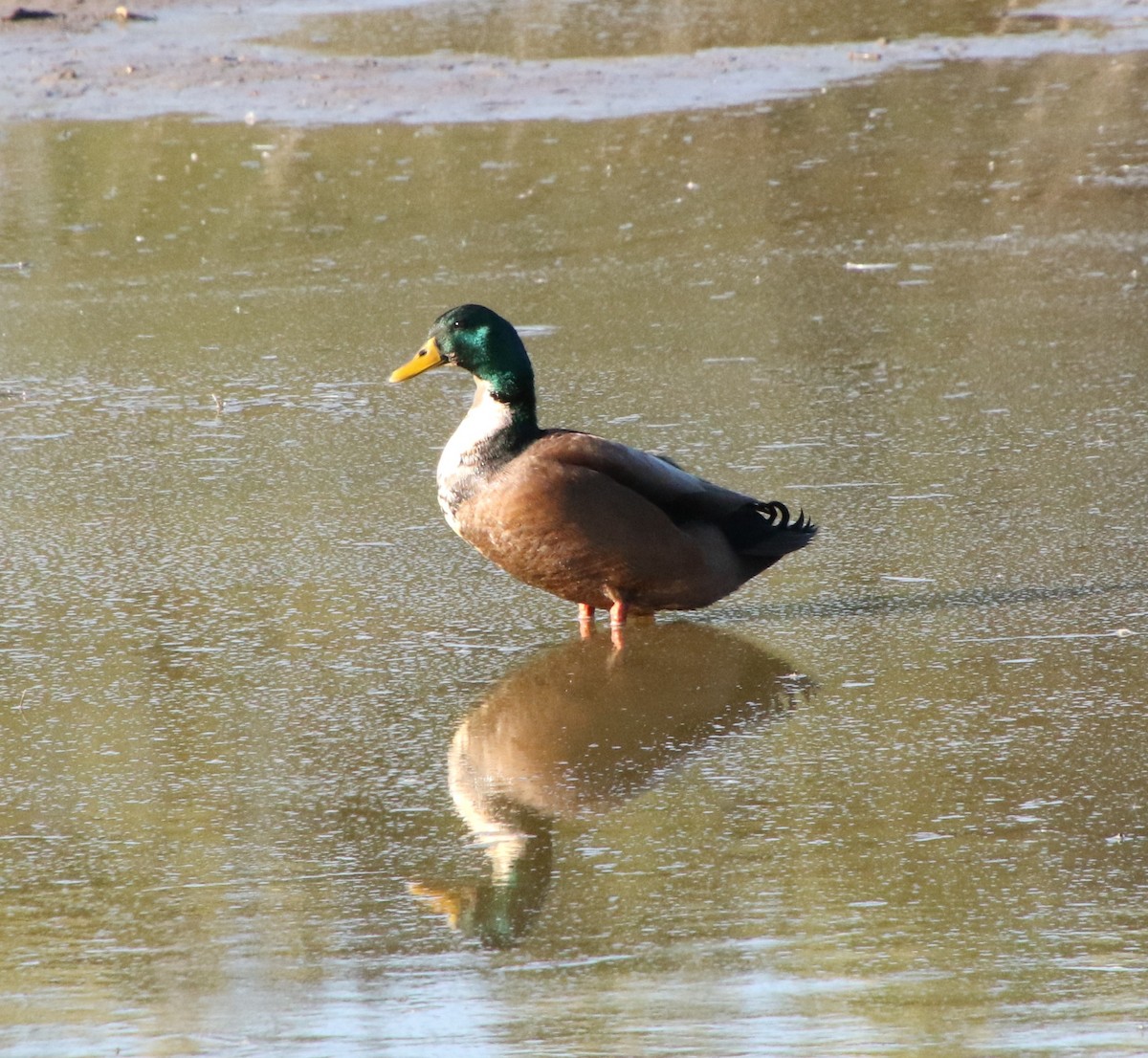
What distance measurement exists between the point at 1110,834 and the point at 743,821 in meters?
0.59

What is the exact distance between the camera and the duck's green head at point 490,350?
14.5 feet

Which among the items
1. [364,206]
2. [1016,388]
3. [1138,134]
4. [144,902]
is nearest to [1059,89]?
[1138,134]

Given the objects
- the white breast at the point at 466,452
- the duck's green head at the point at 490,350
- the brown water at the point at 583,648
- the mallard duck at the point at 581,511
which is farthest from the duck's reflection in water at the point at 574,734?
the duck's green head at the point at 490,350

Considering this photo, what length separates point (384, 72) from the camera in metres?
11.1

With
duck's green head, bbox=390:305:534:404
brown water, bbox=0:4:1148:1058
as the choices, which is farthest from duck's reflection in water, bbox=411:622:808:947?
duck's green head, bbox=390:305:534:404

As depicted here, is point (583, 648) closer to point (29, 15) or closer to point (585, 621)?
point (585, 621)

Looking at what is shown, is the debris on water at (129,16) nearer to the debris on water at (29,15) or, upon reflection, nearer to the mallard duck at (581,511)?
the debris on water at (29,15)

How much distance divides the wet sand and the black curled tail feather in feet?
19.8

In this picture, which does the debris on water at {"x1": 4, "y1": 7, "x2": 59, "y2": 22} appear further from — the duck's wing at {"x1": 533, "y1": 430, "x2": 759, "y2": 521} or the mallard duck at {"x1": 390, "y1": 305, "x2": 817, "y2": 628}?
the duck's wing at {"x1": 533, "y1": 430, "x2": 759, "y2": 521}

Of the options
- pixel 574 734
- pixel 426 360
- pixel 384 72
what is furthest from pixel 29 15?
pixel 574 734

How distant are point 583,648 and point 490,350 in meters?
0.71

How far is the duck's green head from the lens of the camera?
14.5 feet

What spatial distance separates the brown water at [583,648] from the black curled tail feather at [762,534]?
15cm

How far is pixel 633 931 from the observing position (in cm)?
289
